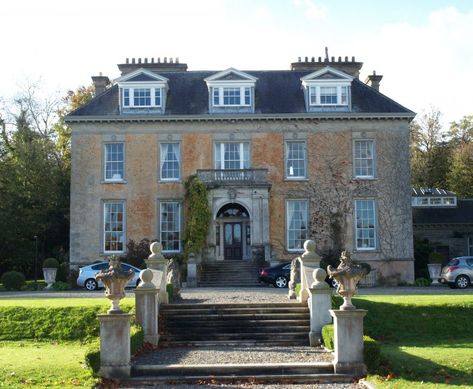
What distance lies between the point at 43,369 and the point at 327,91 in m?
29.1

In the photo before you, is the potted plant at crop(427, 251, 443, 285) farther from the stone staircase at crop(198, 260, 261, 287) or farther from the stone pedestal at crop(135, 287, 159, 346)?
the stone pedestal at crop(135, 287, 159, 346)

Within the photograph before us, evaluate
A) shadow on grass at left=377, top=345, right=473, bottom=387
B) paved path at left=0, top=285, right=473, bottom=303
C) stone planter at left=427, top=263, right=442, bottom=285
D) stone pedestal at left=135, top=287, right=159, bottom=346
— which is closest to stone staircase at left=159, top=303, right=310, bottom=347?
stone pedestal at left=135, top=287, right=159, bottom=346

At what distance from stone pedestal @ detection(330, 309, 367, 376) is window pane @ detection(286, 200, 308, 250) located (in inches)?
966

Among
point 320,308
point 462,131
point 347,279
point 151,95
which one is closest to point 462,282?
point 320,308

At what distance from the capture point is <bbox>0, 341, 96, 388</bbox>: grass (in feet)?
43.3

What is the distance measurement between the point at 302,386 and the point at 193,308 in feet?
22.2

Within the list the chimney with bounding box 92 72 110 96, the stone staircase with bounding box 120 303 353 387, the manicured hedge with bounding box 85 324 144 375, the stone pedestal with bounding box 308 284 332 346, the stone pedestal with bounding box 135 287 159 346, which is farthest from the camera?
the chimney with bounding box 92 72 110 96

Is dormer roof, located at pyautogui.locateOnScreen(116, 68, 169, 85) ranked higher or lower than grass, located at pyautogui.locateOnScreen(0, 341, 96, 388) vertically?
higher

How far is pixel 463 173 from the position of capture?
56969 mm

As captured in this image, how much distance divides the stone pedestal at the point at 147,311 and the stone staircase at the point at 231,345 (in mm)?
359

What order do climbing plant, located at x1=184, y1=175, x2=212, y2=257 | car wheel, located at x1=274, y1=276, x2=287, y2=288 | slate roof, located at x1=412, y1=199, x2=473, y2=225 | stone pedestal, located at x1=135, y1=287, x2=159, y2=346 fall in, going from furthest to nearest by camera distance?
slate roof, located at x1=412, y1=199, x2=473, y2=225 < climbing plant, located at x1=184, y1=175, x2=212, y2=257 < car wheel, located at x1=274, y1=276, x2=287, y2=288 < stone pedestal, located at x1=135, y1=287, x2=159, y2=346

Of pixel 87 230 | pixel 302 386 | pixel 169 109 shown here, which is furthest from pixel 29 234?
pixel 302 386

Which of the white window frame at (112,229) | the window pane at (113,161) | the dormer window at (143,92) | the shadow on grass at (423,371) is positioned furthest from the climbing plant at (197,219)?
the shadow on grass at (423,371)

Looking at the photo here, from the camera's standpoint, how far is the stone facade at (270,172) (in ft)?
130
